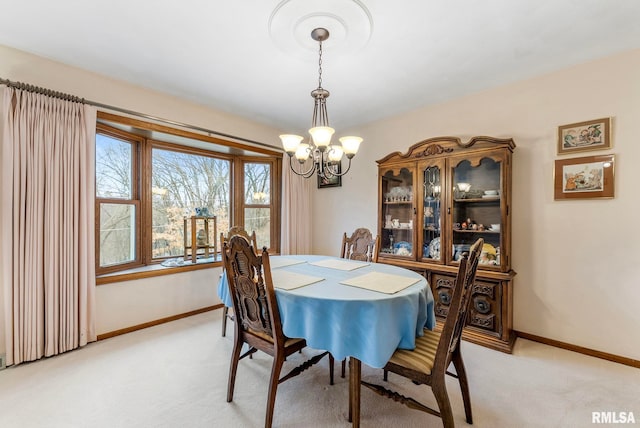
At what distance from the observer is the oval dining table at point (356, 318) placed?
1.34 metres

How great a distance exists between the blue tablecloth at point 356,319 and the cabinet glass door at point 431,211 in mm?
1397

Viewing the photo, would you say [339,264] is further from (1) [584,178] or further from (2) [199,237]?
(1) [584,178]

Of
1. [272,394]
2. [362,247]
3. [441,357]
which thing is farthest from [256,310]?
[362,247]

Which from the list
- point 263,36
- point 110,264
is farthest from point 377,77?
point 110,264

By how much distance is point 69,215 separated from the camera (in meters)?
2.27

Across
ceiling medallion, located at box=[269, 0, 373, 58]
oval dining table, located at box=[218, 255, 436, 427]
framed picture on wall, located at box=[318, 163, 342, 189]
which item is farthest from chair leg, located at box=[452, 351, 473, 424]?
framed picture on wall, located at box=[318, 163, 342, 189]

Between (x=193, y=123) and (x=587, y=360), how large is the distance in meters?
4.39

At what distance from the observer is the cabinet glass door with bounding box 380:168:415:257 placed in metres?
3.08

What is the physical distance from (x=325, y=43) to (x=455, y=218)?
6.68 ft

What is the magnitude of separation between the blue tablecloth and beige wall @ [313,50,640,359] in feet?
5.64

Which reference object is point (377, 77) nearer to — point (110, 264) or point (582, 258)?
point (582, 258)

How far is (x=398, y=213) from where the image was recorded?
3.22m

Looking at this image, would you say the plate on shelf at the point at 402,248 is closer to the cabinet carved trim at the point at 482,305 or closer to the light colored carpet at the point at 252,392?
the cabinet carved trim at the point at 482,305

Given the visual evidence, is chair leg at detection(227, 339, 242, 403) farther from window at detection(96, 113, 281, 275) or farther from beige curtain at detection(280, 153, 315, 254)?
beige curtain at detection(280, 153, 315, 254)
